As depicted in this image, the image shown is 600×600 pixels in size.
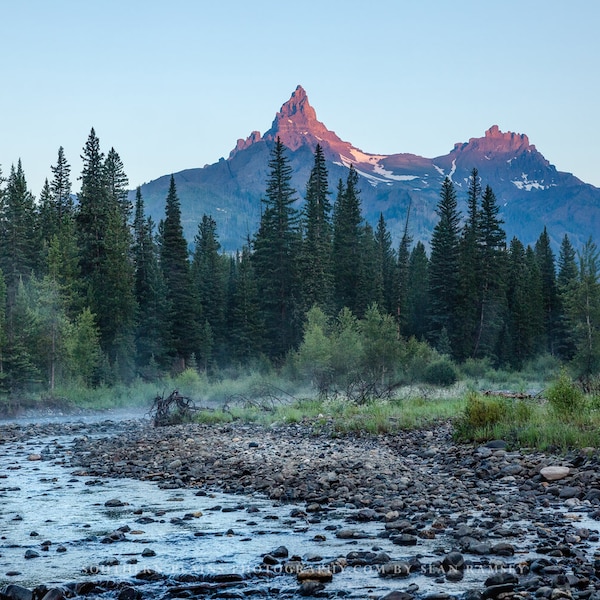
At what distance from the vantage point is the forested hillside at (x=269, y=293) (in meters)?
38.8

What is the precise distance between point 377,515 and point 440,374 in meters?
29.1

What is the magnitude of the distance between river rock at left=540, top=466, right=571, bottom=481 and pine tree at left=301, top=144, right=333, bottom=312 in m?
40.3

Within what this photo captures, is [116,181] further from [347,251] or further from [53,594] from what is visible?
[53,594]

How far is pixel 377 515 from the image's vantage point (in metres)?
9.30

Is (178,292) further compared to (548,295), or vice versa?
(548,295)

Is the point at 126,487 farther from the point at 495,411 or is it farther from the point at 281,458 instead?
the point at 495,411

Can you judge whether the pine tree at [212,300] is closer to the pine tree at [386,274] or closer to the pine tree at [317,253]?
the pine tree at [317,253]

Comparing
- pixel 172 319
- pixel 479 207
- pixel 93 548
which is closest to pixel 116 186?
pixel 172 319

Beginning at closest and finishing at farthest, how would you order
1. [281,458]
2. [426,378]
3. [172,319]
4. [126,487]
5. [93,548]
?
[93,548]
[126,487]
[281,458]
[426,378]
[172,319]

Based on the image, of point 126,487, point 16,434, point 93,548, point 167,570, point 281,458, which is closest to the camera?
point 167,570

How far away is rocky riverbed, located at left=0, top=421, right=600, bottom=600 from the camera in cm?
649

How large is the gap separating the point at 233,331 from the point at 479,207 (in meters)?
25.0

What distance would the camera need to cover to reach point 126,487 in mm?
12430

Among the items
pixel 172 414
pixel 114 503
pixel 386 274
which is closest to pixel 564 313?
pixel 386 274
